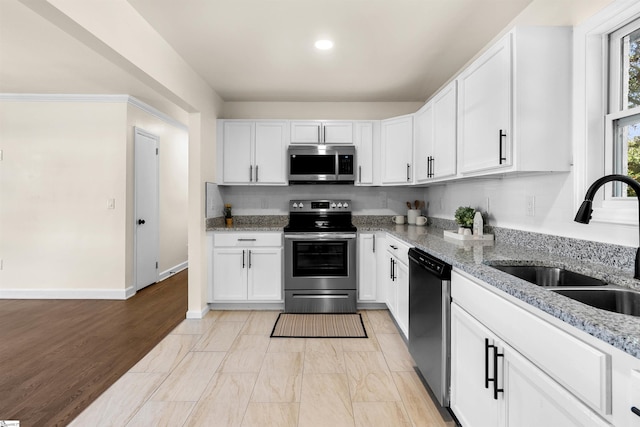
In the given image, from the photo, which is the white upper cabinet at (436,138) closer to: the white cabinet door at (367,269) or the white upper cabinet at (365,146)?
the white upper cabinet at (365,146)

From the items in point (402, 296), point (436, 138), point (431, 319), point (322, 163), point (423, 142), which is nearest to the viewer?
point (431, 319)

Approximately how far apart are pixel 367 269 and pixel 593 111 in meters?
2.43

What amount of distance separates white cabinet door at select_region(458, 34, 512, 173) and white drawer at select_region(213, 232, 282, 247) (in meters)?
2.10

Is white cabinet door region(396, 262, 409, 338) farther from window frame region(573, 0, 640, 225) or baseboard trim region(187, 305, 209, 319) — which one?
baseboard trim region(187, 305, 209, 319)

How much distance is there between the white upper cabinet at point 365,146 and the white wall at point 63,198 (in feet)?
9.17

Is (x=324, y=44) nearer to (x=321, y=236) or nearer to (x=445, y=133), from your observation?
(x=445, y=133)

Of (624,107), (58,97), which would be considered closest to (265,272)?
(624,107)

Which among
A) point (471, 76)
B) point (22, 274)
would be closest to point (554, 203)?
point (471, 76)

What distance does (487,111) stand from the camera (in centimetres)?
199

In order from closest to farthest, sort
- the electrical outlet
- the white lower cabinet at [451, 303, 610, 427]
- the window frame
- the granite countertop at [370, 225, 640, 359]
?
the granite countertop at [370, 225, 640, 359], the white lower cabinet at [451, 303, 610, 427], the window frame, the electrical outlet

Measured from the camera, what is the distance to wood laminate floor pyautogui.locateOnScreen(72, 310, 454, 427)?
6.04 ft

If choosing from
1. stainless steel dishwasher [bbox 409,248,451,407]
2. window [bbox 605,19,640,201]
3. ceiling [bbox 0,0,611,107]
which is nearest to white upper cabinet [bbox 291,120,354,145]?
ceiling [bbox 0,0,611,107]

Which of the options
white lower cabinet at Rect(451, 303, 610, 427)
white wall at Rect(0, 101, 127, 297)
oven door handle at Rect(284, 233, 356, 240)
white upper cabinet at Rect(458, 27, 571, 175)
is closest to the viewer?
white lower cabinet at Rect(451, 303, 610, 427)

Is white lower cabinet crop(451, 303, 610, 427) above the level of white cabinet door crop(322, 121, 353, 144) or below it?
below
